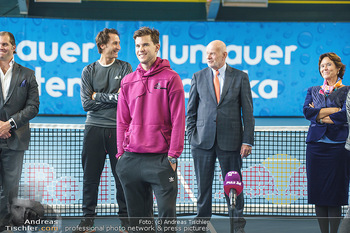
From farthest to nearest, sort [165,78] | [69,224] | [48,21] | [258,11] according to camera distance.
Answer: [258,11] < [48,21] < [69,224] < [165,78]

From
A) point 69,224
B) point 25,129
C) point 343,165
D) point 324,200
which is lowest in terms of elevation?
point 69,224

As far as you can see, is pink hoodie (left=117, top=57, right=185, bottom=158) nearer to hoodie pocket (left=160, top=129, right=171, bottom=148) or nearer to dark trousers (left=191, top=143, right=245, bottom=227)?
hoodie pocket (left=160, top=129, right=171, bottom=148)

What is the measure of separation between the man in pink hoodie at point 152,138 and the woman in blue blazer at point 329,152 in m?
1.67

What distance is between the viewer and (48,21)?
14664 millimetres

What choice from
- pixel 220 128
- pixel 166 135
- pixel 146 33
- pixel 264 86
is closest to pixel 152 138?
pixel 166 135

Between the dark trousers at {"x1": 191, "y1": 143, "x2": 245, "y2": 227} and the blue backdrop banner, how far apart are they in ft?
33.3

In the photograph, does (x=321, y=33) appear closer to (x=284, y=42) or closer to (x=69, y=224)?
(x=284, y=42)

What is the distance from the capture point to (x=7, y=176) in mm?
4219

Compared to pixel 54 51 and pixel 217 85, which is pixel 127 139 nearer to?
pixel 217 85

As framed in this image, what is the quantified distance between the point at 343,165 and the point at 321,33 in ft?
38.1

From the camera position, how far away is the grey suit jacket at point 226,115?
4312 mm

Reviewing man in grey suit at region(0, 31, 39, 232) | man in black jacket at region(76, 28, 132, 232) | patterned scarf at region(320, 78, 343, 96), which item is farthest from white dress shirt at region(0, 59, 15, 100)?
patterned scarf at region(320, 78, 343, 96)

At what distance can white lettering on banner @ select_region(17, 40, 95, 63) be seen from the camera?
14.2 m

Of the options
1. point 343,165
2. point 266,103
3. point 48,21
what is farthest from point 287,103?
point 343,165
